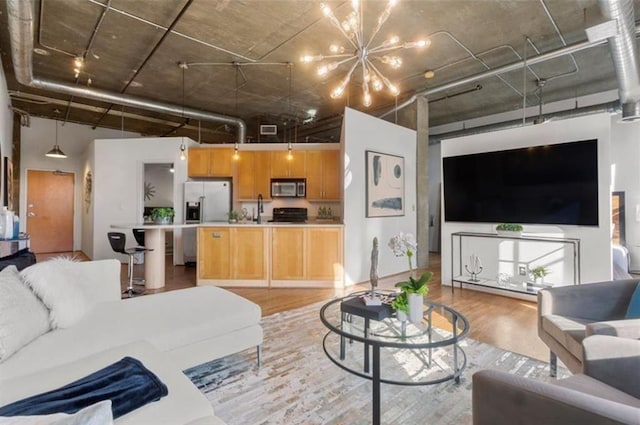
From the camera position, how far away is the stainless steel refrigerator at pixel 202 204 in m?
6.71

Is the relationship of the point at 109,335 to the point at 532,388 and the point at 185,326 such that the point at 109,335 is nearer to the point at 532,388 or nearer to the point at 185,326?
the point at 185,326

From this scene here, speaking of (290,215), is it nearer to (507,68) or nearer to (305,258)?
(305,258)

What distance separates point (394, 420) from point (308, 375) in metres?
0.71

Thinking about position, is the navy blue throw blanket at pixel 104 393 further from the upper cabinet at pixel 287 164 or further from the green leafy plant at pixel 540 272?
the upper cabinet at pixel 287 164

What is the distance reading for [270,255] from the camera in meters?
4.86

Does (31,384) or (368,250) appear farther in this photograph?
(368,250)

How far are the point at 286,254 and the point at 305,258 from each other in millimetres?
310

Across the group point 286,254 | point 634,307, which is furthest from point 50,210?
point 634,307

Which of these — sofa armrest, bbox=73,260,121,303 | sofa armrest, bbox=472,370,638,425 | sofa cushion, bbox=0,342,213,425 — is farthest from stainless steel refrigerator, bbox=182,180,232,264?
sofa armrest, bbox=472,370,638,425

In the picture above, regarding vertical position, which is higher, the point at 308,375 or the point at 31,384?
the point at 31,384

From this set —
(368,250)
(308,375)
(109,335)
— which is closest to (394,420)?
(308,375)

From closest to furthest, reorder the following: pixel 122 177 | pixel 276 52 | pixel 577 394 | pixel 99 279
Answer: pixel 577 394 → pixel 99 279 → pixel 276 52 → pixel 122 177

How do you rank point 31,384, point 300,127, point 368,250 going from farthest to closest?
point 300,127 → point 368,250 → point 31,384

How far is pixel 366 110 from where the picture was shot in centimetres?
759
